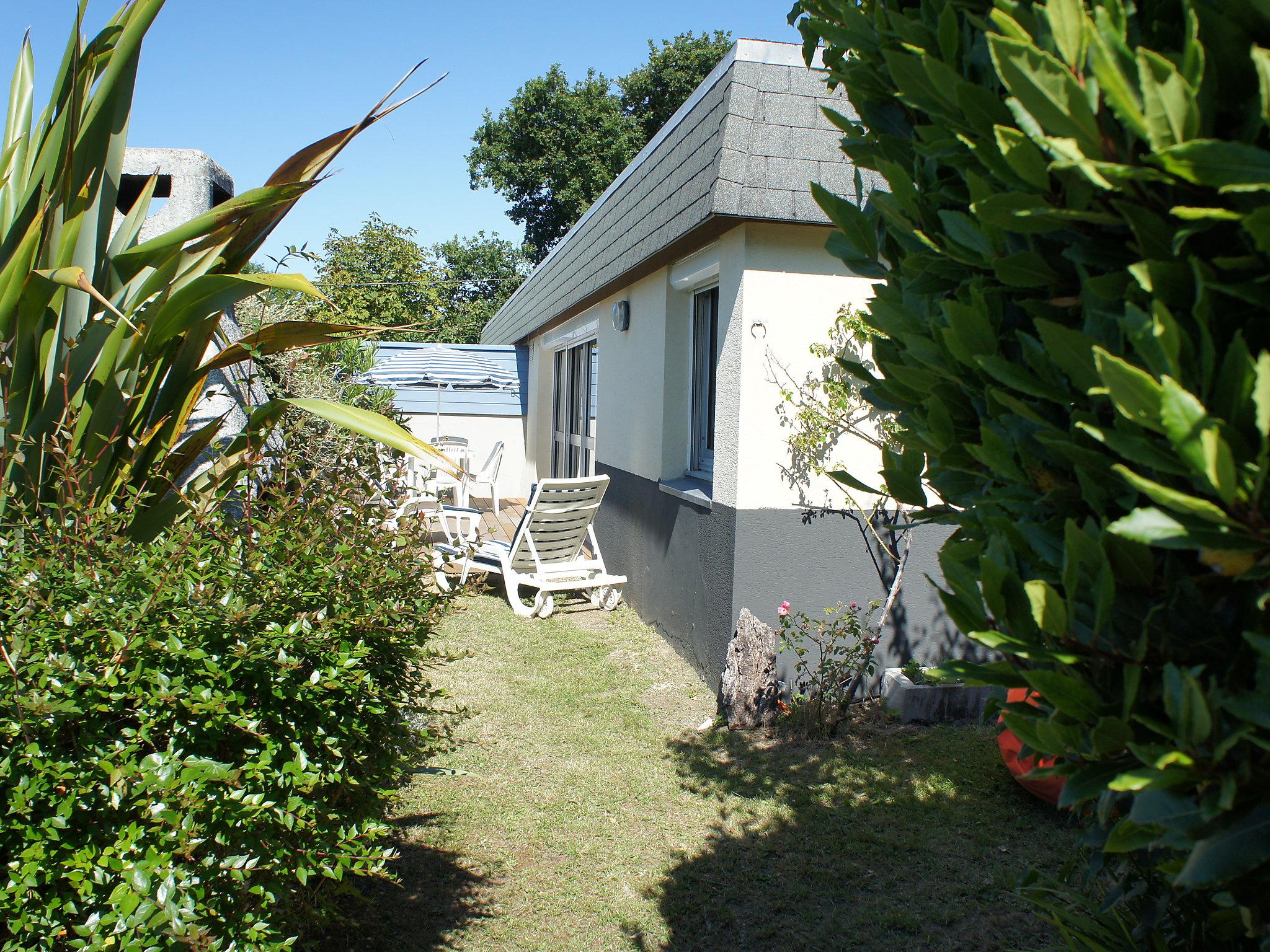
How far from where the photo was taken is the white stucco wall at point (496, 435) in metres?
16.5

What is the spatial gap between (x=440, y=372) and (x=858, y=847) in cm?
1302

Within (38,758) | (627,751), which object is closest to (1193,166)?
(38,758)

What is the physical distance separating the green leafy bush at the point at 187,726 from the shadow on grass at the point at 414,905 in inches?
25.2

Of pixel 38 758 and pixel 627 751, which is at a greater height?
pixel 38 758

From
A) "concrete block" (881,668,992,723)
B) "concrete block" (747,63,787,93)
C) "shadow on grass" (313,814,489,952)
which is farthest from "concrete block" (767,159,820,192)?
"shadow on grass" (313,814,489,952)

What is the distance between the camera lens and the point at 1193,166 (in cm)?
86

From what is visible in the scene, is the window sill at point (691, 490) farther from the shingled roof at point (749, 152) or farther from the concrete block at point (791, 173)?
the concrete block at point (791, 173)

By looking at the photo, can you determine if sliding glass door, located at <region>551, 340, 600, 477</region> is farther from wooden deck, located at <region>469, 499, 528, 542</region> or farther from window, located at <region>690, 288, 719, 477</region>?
window, located at <region>690, 288, 719, 477</region>

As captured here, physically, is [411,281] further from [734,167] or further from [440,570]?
[440,570]

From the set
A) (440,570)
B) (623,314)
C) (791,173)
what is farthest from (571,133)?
(440,570)

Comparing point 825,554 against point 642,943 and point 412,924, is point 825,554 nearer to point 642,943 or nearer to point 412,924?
point 642,943

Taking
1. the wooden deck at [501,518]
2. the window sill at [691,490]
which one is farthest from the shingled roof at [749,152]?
the wooden deck at [501,518]

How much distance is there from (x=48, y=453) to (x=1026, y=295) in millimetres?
2581

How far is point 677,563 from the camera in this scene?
692cm
